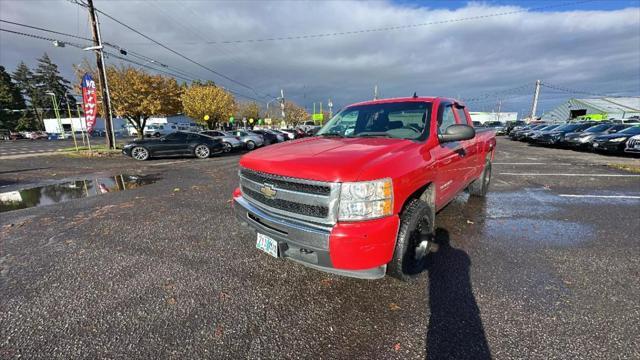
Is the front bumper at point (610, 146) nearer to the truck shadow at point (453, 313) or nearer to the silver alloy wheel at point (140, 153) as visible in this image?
the truck shadow at point (453, 313)

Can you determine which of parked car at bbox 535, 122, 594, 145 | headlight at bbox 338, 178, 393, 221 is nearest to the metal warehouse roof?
parked car at bbox 535, 122, 594, 145

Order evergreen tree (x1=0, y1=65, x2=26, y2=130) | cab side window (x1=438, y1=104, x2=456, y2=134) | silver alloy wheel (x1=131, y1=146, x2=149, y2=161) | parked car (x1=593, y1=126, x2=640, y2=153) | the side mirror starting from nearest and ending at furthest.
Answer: the side mirror < cab side window (x1=438, y1=104, x2=456, y2=134) < parked car (x1=593, y1=126, x2=640, y2=153) < silver alloy wheel (x1=131, y1=146, x2=149, y2=161) < evergreen tree (x1=0, y1=65, x2=26, y2=130)

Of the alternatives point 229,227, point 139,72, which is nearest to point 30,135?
point 139,72

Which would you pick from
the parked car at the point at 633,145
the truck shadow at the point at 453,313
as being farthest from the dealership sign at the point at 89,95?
the parked car at the point at 633,145

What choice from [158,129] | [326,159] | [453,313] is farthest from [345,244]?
[158,129]

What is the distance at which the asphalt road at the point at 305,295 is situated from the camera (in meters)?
2.13

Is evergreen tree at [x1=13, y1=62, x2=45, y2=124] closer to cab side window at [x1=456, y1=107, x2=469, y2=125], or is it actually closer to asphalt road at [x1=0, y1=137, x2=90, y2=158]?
asphalt road at [x1=0, y1=137, x2=90, y2=158]

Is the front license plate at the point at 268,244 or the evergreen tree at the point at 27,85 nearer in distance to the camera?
the front license plate at the point at 268,244

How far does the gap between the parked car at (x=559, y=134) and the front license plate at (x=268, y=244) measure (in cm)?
2171

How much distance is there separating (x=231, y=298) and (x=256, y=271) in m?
0.50

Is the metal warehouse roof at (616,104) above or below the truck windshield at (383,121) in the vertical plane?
above

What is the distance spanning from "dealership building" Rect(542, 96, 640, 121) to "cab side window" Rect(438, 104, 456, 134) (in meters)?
58.0

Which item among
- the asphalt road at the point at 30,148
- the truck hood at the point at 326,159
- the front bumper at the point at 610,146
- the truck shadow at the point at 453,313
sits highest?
the truck hood at the point at 326,159

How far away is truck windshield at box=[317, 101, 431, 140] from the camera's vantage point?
336 centimetres
